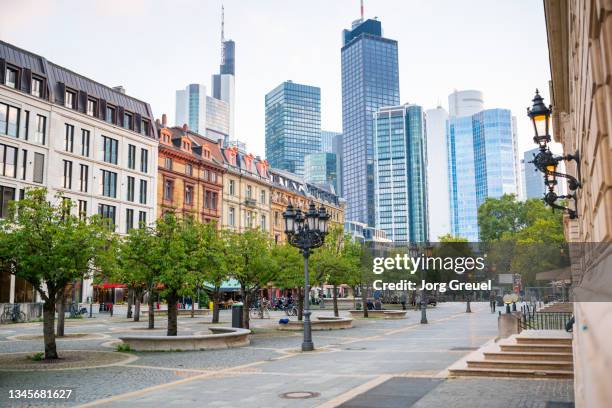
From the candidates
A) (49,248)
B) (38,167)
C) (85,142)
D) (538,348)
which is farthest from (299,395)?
(85,142)

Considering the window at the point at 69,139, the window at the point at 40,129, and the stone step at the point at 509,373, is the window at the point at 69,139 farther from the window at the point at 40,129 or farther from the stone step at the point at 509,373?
the stone step at the point at 509,373

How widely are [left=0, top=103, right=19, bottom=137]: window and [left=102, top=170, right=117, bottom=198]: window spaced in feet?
33.8

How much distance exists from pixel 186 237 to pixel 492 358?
12571 millimetres

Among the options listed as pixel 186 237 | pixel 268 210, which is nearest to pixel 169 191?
pixel 268 210

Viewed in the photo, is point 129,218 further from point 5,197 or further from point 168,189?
point 5,197

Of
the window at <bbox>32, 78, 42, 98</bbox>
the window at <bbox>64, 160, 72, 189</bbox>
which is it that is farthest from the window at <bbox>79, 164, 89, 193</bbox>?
the window at <bbox>32, 78, 42, 98</bbox>

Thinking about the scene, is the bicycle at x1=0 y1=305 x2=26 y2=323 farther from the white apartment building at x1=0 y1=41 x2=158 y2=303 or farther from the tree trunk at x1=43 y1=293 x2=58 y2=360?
the tree trunk at x1=43 y1=293 x2=58 y2=360

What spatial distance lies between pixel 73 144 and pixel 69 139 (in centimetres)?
55

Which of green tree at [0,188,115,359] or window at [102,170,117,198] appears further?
window at [102,170,117,198]

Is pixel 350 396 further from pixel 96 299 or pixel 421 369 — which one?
pixel 96 299

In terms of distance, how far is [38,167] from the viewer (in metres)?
48.3

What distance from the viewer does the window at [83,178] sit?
52.7 m

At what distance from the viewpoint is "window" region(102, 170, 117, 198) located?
55.3 meters

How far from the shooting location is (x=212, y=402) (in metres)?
11.0
